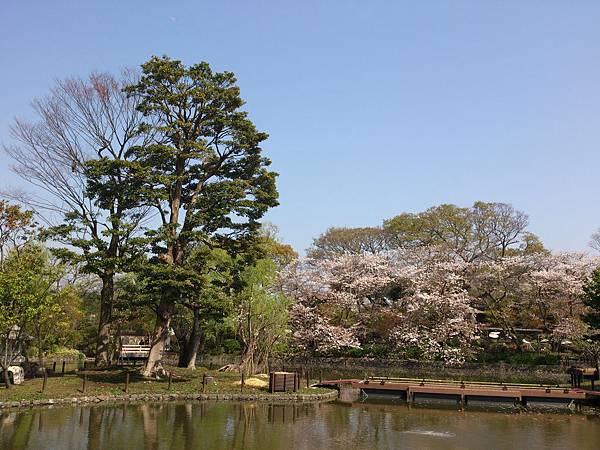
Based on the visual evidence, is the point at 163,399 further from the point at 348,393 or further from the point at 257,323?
the point at 348,393

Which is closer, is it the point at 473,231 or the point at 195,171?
the point at 195,171

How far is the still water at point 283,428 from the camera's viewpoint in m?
15.3

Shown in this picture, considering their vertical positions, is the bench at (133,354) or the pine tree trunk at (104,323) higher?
the pine tree trunk at (104,323)

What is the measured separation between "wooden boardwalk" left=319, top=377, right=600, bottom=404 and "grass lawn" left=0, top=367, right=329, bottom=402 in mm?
3773

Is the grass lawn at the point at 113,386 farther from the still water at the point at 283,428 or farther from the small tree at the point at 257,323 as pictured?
the still water at the point at 283,428

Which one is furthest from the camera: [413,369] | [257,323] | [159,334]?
[413,369]

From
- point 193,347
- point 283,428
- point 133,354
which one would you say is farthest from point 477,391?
point 133,354

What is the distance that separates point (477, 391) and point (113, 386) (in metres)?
17.7

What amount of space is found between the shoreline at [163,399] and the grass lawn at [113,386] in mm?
351

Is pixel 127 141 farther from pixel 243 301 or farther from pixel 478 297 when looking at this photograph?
pixel 478 297

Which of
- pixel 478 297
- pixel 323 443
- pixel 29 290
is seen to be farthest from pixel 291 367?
pixel 323 443

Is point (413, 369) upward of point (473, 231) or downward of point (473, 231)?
downward

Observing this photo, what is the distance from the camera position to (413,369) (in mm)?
42000

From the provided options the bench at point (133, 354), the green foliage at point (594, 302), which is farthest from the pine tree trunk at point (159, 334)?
the green foliage at point (594, 302)
